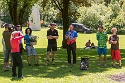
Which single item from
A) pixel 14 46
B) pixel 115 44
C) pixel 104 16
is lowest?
pixel 115 44

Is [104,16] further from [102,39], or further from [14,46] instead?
[14,46]

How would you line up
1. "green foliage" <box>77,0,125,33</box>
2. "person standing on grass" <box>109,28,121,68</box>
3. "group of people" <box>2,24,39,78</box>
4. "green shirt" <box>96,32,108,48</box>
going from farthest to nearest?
"green foliage" <box>77,0,125,33</box>
"green shirt" <box>96,32,108,48</box>
"person standing on grass" <box>109,28,121,68</box>
"group of people" <box>2,24,39,78</box>

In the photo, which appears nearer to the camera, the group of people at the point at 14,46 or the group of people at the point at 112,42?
the group of people at the point at 14,46

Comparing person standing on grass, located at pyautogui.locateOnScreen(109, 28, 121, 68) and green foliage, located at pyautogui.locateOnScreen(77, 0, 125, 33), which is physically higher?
green foliage, located at pyautogui.locateOnScreen(77, 0, 125, 33)

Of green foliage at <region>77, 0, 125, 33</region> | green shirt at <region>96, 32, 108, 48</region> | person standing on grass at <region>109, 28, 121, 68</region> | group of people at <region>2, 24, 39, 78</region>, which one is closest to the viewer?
group of people at <region>2, 24, 39, 78</region>

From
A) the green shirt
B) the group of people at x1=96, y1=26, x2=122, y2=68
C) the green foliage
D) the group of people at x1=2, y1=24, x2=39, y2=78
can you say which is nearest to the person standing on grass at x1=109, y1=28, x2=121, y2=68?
the group of people at x1=96, y1=26, x2=122, y2=68

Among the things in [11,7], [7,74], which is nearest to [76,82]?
[7,74]

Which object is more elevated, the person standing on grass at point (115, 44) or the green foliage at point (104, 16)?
the green foliage at point (104, 16)

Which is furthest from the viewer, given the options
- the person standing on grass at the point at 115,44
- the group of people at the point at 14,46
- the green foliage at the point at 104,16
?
the green foliage at the point at 104,16

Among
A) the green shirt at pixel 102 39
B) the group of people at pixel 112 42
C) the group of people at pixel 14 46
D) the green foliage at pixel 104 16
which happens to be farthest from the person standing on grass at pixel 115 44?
the green foliage at pixel 104 16

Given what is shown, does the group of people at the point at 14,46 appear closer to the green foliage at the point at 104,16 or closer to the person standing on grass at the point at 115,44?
the person standing on grass at the point at 115,44

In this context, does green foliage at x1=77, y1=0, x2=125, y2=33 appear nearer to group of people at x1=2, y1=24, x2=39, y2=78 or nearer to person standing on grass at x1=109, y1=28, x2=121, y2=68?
person standing on grass at x1=109, y1=28, x2=121, y2=68

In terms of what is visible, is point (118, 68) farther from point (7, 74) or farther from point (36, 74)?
point (7, 74)

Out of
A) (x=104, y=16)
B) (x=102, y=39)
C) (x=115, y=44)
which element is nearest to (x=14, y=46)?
(x=102, y=39)
